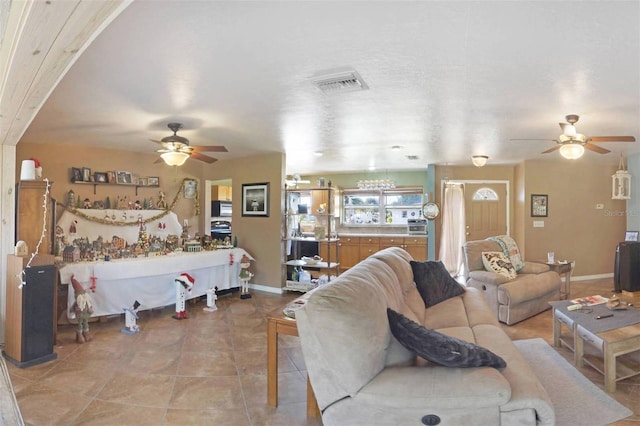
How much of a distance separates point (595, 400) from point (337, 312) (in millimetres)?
2204

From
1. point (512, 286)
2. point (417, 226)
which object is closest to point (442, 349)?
point (512, 286)

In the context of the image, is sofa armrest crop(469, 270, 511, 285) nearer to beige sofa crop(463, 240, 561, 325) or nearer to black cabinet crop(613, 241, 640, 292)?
beige sofa crop(463, 240, 561, 325)

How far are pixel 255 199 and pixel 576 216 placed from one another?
6254 mm

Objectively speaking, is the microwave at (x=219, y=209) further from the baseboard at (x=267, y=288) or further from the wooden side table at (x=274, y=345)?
the wooden side table at (x=274, y=345)

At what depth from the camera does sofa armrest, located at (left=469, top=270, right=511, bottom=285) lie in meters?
4.40

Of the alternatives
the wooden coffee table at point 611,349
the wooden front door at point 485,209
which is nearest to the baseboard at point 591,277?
the wooden front door at point 485,209

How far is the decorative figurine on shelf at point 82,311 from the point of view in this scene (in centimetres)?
364

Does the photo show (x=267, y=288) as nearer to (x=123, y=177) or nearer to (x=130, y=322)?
(x=130, y=322)

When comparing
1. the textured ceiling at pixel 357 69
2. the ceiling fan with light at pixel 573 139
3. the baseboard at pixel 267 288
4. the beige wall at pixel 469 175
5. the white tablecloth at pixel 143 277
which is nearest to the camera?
the textured ceiling at pixel 357 69

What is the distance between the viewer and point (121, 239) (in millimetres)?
4898

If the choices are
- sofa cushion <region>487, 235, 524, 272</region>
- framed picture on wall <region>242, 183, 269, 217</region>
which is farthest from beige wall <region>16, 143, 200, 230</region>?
sofa cushion <region>487, 235, 524, 272</region>

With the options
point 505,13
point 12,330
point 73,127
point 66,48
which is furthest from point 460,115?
point 12,330

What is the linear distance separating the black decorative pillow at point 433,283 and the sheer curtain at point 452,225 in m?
3.86

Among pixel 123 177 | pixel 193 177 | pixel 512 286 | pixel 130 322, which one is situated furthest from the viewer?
pixel 193 177
